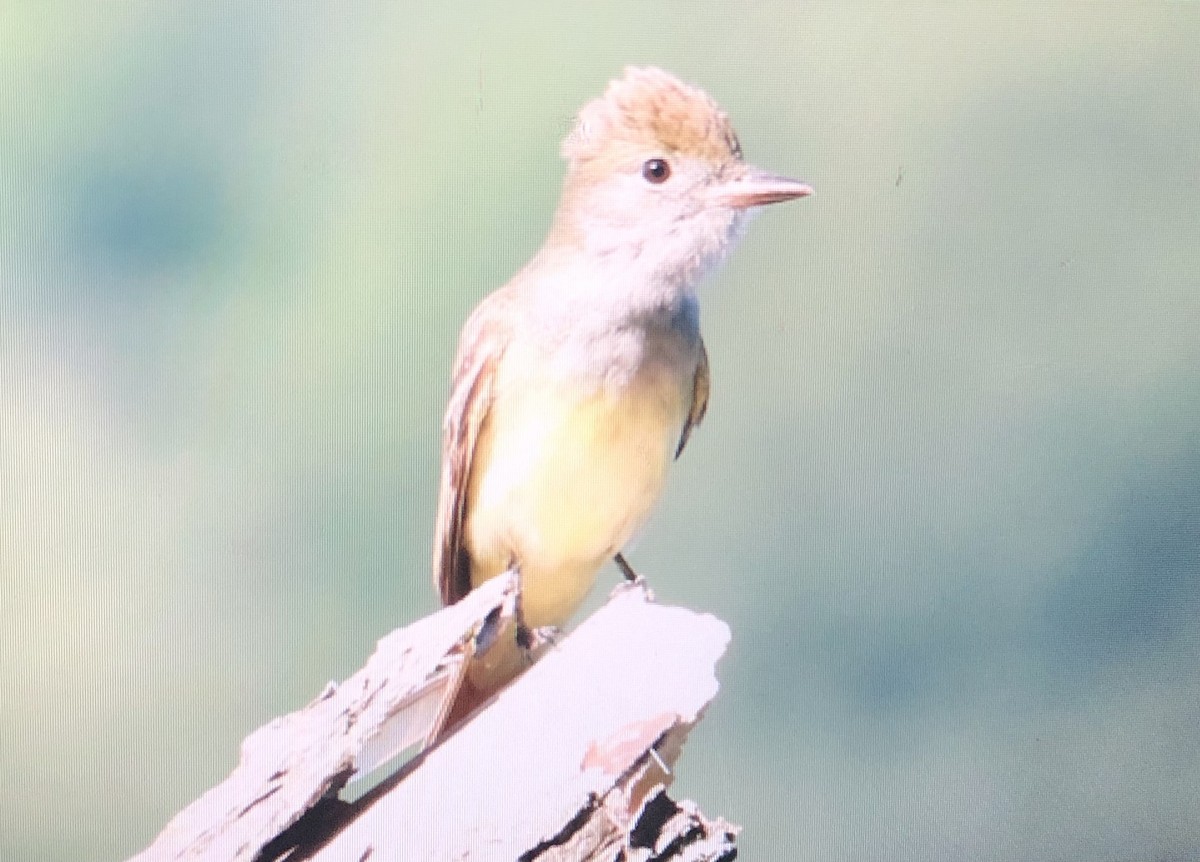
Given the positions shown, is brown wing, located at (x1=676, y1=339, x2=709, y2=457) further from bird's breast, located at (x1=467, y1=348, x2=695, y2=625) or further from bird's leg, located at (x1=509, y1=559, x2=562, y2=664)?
bird's leg, located at (x1=509, y1=559, x2=562, y2=664)

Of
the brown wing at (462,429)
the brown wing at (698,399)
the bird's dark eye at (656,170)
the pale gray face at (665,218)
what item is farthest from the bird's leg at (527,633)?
the bird's dark eye at (656,170)

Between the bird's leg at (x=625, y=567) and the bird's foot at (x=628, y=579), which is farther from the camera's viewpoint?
the bird's leg at (x=625, y=567)

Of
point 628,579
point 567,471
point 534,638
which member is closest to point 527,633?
point 534,638

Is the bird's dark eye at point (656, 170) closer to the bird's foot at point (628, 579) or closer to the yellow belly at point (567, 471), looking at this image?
the yellow belly at point (567, 471)

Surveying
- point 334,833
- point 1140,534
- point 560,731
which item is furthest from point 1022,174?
point 334,833

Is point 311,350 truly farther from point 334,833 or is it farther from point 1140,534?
point 1140,534

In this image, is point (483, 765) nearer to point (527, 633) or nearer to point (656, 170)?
point (527, 633)
